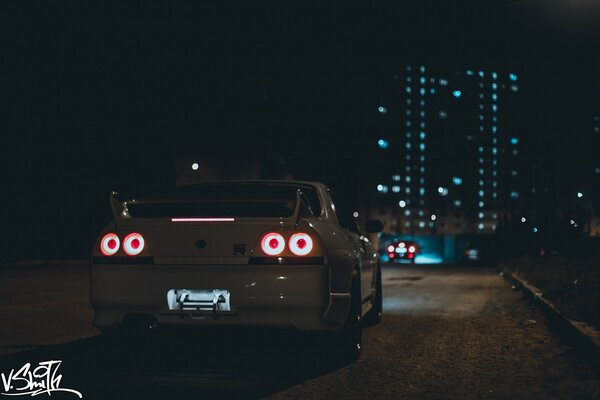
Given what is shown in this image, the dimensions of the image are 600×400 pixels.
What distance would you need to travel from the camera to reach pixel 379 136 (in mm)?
184750

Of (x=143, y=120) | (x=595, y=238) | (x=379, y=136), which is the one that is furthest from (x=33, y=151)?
(x=379, y=136)

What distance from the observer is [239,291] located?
5871 millimetres

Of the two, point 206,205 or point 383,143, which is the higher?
point 383,143

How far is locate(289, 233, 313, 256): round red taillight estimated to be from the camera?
5.97 m

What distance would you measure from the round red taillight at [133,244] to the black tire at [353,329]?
72.2 inches

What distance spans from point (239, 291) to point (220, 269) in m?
0.22

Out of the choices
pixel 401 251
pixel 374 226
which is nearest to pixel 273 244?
pixel 374 226

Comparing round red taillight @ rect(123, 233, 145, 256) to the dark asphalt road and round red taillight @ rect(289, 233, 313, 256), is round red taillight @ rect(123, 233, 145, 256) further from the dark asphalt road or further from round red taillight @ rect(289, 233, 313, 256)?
round red taillight @ rect(289, 233, 313, 256)

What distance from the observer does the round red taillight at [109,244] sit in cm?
615

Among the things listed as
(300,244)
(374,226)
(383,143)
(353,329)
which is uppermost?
(383,143)

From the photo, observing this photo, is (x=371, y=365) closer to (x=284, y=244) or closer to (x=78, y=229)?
(x=284, y=244)
